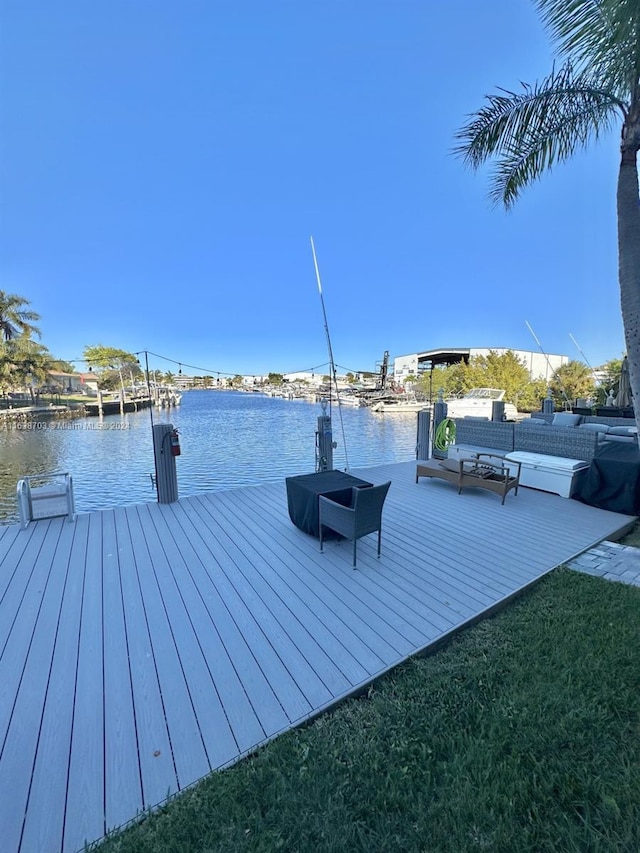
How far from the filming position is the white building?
3205 centimetres

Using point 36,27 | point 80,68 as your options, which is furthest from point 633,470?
point 80,68

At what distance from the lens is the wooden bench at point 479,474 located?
17.0 ft

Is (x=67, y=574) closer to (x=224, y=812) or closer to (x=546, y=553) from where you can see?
(x=224, y=812)

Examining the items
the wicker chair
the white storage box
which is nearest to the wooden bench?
the white storage box

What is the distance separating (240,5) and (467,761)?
14.3 metres

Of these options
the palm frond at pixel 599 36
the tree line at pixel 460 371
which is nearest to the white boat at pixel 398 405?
the tree line at pixel 460 371

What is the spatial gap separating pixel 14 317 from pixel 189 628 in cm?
3431

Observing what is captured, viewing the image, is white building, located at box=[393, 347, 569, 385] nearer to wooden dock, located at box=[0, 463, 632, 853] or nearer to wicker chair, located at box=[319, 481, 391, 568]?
wooden dock, located at box=[0, 463, 632, 853]

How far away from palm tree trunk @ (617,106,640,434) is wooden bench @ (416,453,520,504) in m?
2.96

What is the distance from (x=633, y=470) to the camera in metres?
4.78

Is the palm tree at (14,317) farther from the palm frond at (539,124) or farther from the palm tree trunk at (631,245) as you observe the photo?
the palm tree trunk at (631,245)

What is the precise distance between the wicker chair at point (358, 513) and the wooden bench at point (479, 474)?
2.62 metres

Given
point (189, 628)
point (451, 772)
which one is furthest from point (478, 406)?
point (451, 772)

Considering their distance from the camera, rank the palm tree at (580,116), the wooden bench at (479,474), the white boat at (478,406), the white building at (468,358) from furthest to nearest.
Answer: the white building at (468,358), the white boat at (478,406), the wooden bench at (479,474), the palm tree at (580,116)
